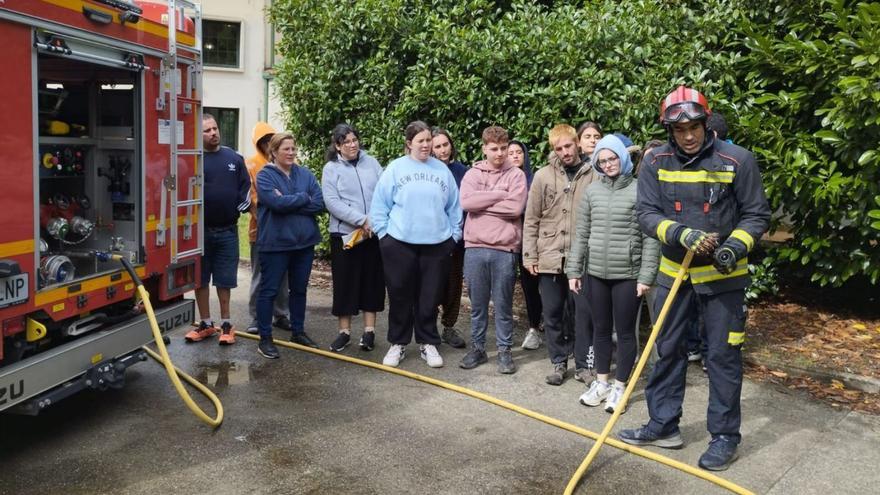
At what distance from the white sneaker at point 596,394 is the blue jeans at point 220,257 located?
10.8 ft

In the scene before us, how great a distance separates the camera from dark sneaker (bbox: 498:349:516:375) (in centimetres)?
637

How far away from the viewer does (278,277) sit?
6664mm

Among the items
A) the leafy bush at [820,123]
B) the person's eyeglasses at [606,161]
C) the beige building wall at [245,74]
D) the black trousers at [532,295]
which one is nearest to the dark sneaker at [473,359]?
the black trousers at [532,295]

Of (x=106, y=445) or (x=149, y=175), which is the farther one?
(x=149, y=175)

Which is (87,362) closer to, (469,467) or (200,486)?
(200,486)

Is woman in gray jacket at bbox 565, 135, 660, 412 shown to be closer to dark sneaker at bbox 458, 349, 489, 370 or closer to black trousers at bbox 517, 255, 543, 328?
dark sneaker at bbox 458, 349, 489, 370

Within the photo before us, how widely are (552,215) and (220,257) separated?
2.92m

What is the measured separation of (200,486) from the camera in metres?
4.21

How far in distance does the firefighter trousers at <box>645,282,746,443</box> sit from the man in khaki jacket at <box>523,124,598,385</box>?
1.16 metres

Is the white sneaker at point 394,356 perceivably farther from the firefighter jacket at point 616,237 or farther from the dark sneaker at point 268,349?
the firefighter jacket at point 616,237

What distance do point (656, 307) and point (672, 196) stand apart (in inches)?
31.2

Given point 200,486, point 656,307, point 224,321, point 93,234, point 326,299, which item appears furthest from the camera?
point 326,299

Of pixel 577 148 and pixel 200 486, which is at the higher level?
pixel 577 148

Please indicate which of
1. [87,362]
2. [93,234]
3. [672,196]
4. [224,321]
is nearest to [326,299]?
[224,321]
